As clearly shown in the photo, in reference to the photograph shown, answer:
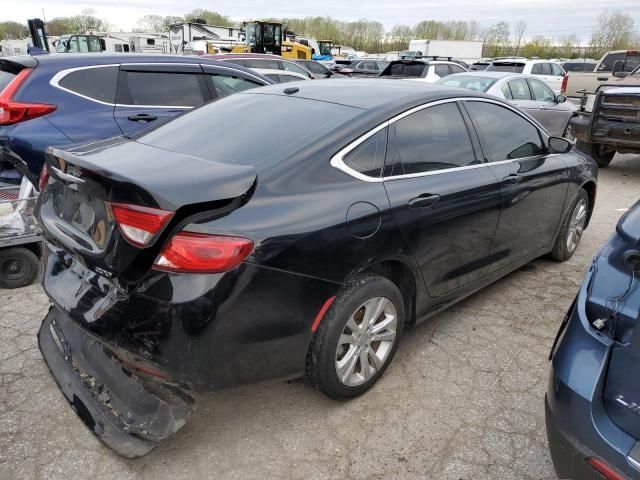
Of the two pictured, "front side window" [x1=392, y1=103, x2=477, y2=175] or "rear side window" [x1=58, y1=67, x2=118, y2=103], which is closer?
"front side window" [x1=392, y1=103, x2=477, y2=175]

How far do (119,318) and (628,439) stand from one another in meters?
1.88

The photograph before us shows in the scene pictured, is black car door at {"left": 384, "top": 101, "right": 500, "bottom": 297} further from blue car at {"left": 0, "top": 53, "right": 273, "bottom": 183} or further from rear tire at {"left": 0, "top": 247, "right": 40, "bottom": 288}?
rear tire at {"left": 0, "top": 247, "right": 40, "bottom": 288}

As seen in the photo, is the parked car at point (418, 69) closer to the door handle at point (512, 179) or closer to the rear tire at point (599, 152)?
the rear tire at point (599, 152)

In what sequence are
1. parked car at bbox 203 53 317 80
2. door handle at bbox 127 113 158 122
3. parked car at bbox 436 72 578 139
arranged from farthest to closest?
parked car at bbox 203 53 317 80 → parked car at bbox 436 72 578 139 → door handle at bbox 127 113 158 122

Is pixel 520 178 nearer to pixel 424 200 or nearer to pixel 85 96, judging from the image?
pixel 424 200

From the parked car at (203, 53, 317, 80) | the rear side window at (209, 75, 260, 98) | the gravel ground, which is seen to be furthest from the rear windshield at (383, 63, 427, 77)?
the gravel ground

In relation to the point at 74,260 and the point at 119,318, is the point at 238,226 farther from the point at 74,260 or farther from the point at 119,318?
the point at 74,260

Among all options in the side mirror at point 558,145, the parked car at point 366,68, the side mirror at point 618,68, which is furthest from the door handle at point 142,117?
the parked car at point 366,68

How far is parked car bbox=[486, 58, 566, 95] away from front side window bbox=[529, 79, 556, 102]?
5.50 metres

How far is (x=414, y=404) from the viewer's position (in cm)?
268

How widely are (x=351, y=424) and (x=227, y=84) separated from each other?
4.48m

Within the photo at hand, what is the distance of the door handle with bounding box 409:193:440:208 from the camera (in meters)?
2.65

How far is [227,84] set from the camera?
5.82 m

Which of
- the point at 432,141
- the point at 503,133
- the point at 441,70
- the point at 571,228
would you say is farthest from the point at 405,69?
the point at 432,141
